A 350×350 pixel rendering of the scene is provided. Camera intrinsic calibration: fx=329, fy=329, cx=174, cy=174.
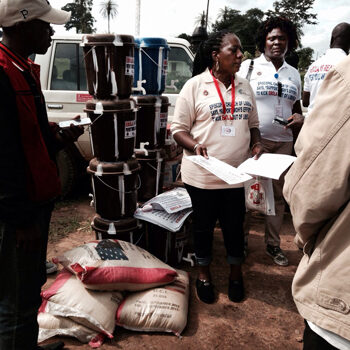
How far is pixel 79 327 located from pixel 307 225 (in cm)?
170

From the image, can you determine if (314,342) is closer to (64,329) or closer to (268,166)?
(268,166)

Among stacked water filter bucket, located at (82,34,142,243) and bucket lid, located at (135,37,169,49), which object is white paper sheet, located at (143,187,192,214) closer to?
stacked water filter bucket, located at (82,34,142,243)

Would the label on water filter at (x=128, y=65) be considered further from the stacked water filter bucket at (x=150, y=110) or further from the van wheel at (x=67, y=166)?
the van wheel at (x=67, y=166)

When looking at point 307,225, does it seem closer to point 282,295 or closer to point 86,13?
point 282,295

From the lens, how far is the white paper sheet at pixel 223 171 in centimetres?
194

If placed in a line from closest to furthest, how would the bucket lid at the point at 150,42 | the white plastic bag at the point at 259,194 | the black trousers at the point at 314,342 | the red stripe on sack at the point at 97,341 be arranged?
the black trousers at the point at 314,342 → the red stripe on sack at the point at 97,341 → the white plastic bag at the point at 259,194 → the bucket lid at the point at 150,42

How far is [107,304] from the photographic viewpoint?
7.15 ft

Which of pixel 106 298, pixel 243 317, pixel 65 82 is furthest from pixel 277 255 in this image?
pixel 65 82

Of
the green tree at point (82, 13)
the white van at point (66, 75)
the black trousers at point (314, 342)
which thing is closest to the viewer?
the black trousers at point (314, 342)

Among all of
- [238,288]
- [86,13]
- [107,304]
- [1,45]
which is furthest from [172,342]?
[86,13]

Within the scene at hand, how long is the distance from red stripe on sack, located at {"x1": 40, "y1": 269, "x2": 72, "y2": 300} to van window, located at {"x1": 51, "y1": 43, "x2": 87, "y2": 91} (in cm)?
265

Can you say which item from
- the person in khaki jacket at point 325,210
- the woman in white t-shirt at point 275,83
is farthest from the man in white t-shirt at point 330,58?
the person in khaki jacket at point 325,210

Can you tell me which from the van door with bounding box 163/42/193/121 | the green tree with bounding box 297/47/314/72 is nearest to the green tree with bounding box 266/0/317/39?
the green tree with bounding box 297/47/314/72

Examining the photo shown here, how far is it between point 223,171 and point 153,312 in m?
1.05
